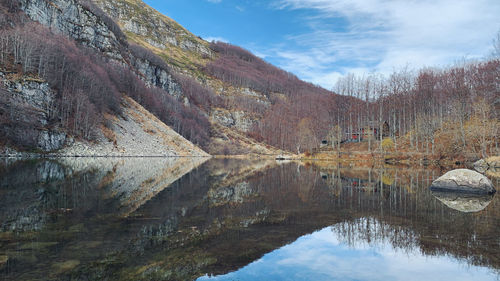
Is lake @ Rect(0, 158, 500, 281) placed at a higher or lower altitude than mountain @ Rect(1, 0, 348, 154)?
lower

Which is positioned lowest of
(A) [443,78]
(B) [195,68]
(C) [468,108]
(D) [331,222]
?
(D) [331,222]

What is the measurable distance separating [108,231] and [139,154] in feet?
191

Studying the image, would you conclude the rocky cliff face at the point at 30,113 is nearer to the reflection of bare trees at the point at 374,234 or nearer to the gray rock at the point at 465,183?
the reflection of bare trees at the point at 374,234

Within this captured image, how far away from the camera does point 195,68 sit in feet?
606

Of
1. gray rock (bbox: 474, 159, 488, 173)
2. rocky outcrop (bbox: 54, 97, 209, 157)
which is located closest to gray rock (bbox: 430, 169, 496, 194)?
gray rock (bbox: 474, 159, 488, 173)

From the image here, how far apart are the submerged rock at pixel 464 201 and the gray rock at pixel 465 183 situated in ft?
1.75

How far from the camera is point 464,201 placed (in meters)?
14.9

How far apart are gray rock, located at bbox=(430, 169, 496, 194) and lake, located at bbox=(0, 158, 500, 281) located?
3068 mm

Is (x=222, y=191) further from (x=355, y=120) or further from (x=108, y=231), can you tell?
(x=355, y=120)

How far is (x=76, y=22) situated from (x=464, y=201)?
4289 inches

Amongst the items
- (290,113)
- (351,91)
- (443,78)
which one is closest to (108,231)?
(443,78)

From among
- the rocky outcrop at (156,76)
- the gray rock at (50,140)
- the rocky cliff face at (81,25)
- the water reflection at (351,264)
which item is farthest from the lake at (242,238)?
the rocky outcrop at (156,76)

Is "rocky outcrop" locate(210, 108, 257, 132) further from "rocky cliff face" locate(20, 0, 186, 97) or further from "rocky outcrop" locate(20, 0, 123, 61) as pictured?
"rocky outcrop" locate(20, 0, 123, 61)

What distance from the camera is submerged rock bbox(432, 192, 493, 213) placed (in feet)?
42.5
